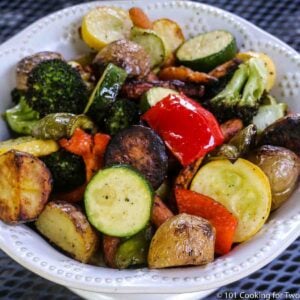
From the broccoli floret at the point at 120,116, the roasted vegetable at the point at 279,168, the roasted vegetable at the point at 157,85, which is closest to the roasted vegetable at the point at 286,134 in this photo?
the roasted vegetable at the point at 279,168

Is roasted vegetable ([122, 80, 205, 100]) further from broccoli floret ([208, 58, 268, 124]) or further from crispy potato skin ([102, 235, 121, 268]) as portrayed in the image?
crispy potato skin ([102, 235, 121, 268])

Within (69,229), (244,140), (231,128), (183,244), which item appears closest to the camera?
(183,244)

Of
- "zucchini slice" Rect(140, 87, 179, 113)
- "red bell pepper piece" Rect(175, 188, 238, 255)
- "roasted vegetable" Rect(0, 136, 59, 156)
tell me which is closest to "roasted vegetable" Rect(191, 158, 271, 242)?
"red bell pepper piece" Rect(175, 188, 238, 255)

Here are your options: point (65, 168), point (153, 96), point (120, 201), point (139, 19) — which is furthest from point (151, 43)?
point (120, 201)

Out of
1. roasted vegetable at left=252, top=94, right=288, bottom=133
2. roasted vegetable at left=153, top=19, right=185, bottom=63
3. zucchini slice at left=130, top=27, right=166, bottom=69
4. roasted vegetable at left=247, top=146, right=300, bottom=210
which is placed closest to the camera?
roasted vegetable at left=247, top=146, right=300, bottom=210

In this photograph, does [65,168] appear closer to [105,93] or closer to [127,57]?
[105,93]

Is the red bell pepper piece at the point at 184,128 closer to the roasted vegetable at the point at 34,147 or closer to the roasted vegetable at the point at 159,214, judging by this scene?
the roasted vegetable at the point at 159,214
